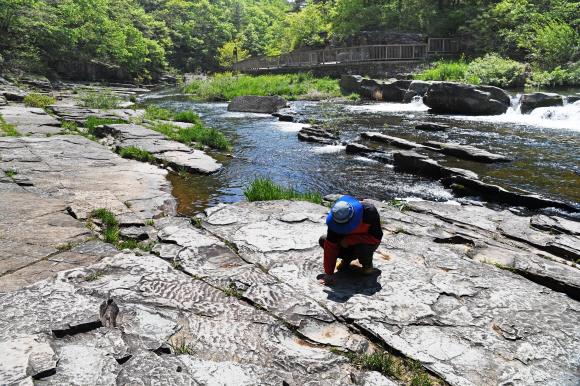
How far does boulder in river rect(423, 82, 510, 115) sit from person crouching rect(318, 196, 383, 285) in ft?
48.4

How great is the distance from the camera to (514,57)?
26.2m

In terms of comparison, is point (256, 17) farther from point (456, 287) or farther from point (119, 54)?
point (456, 287)

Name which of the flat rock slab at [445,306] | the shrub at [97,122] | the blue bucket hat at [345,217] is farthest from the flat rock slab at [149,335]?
the shrub at [97,122]

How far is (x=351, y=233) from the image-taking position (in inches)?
131

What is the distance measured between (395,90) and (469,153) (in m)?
13.6

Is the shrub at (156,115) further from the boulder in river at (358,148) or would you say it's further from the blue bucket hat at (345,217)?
the blue bucket hat at (345,217)

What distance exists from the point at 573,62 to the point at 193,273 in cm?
2496

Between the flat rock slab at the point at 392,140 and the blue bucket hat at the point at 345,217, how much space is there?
757 centimetres

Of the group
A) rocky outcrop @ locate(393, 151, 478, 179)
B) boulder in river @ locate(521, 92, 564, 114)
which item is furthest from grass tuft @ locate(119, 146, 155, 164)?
boulder in river @ locate(521, 92, 564, 114)

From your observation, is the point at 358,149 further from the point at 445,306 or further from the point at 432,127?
the point at 445,306

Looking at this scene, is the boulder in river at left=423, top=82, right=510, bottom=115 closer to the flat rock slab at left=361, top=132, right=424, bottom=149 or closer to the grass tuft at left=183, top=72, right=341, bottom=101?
the flat rock slab at left=361, top=132, right=424, bottom=149

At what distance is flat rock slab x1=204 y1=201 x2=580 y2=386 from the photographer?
2.41m

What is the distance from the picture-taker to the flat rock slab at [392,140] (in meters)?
10.2

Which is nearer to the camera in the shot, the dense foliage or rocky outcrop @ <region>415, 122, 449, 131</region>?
rocky outcrop @ <region>415, 122, 449, 131</region>
